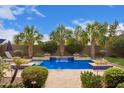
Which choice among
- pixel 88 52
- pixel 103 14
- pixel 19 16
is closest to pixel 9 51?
pixel 19 16

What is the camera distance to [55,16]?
1265 cm

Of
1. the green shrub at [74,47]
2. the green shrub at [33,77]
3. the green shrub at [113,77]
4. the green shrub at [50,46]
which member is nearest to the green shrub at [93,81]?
the green shrub at [113,77]

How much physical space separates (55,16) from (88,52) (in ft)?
5.73

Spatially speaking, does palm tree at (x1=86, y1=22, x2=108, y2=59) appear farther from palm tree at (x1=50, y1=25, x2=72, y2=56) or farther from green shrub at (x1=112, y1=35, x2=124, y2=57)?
palm tree at (x1=50, y1=25, x2=72, y2=56)

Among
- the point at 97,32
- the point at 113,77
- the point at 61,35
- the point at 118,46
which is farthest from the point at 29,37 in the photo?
the point at 113,77

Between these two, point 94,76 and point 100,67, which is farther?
point 100,67

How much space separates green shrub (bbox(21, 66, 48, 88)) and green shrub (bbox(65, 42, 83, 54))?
220 centimetres

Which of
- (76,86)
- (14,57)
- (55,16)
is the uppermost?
(55,16)

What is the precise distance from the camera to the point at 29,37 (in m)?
13.0

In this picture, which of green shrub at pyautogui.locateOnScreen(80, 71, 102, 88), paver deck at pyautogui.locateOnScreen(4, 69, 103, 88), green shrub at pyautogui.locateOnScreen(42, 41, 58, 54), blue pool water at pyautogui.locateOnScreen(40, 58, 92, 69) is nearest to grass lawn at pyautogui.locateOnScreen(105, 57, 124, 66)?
blue pool water at pyautogui.locateOnScreen(40, 58, 92, 69)

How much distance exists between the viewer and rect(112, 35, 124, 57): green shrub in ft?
40.5
